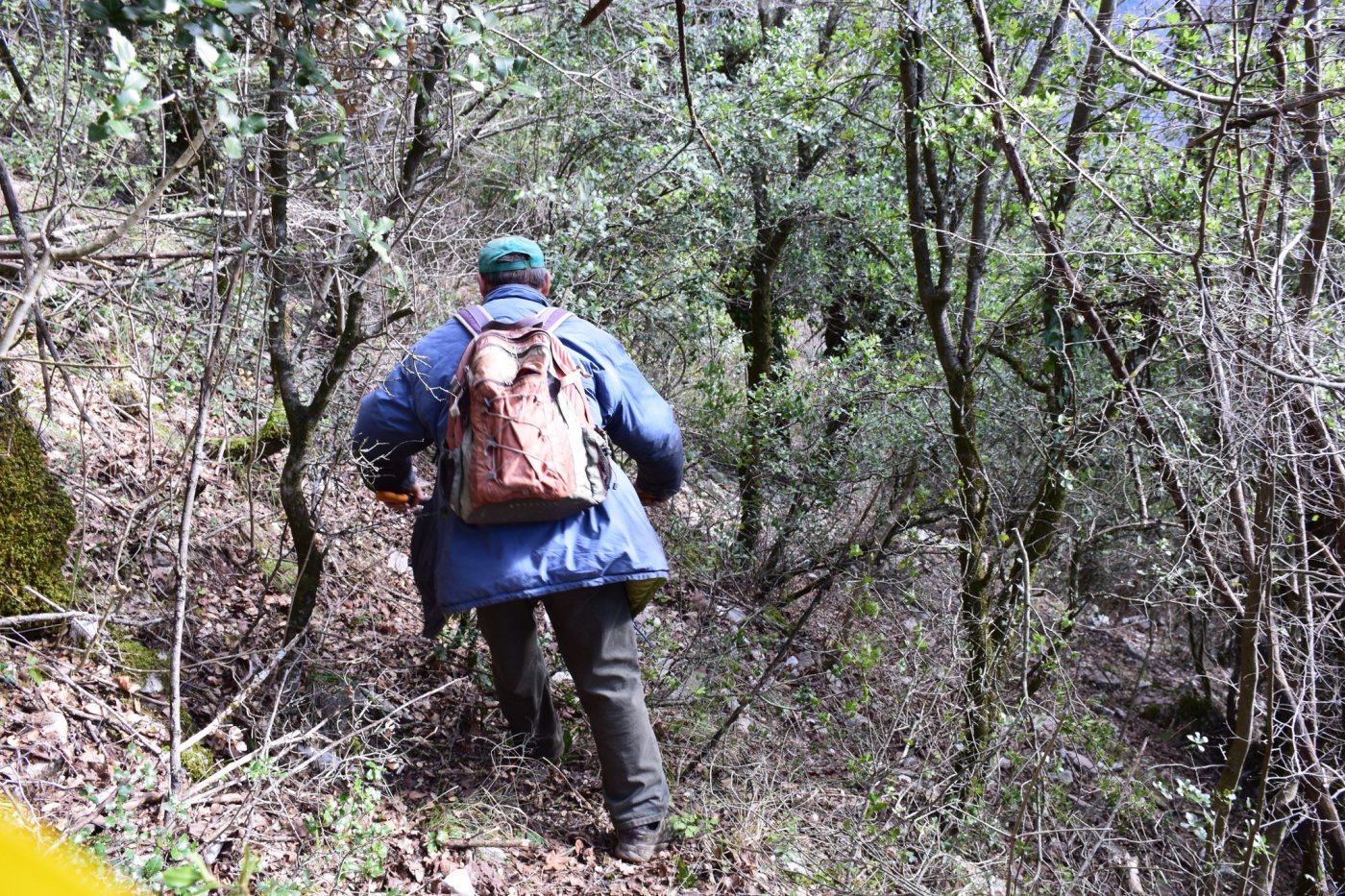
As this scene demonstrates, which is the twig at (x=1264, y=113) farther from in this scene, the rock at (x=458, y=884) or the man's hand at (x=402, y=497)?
the rock at (x=458, y=884)

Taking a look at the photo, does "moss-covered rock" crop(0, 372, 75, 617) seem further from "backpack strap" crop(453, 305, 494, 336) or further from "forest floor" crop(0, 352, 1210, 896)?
"backpack strap" crop(453, 305, 494, 336)

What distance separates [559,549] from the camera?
326cm

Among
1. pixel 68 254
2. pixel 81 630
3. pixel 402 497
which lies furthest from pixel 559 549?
pixel 81 630

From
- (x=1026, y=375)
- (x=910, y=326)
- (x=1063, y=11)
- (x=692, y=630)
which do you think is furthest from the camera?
(x=910, y=326)

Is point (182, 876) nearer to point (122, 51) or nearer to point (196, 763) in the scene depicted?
point (122, 51)

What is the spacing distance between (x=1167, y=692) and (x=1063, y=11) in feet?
21.8

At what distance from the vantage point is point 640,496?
387cm

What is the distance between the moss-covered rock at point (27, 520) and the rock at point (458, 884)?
1.71 meters

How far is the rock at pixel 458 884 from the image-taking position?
3.16 metres

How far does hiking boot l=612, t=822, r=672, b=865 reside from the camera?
3.50 meters

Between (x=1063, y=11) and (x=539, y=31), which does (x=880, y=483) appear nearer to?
(x=1063, y=11)

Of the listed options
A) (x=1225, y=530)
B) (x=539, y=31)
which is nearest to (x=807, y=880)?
(x=1225, y=530)

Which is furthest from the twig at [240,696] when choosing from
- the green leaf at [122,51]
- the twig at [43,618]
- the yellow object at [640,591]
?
the green leaf at [122,51]

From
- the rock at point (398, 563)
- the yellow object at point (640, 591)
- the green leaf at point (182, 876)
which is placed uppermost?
the green leaf at point (182, 876)
